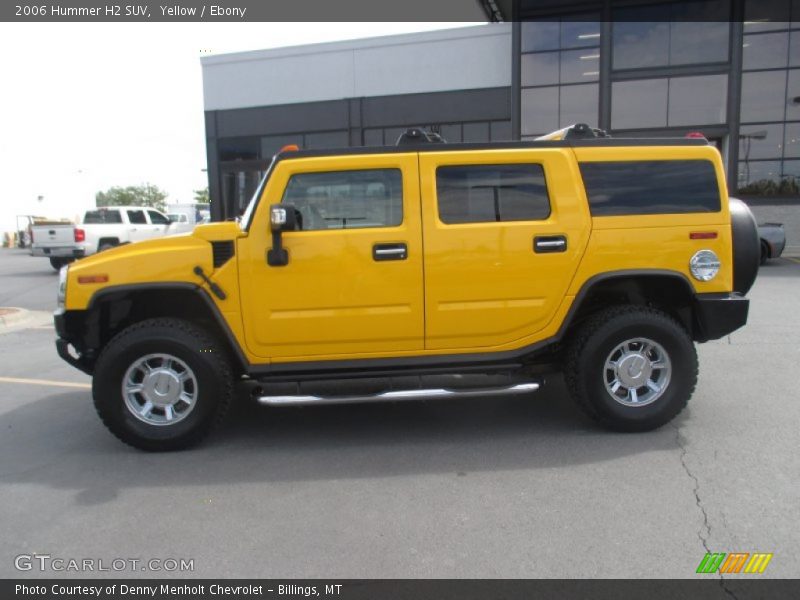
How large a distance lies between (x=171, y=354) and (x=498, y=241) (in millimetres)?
2414

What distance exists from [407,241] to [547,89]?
674 inches

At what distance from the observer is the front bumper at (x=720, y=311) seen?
14.4 feet

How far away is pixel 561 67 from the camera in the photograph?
764 inches

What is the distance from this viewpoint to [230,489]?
378cm

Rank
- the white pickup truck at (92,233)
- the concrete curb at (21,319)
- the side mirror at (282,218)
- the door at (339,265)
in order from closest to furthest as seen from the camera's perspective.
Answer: the side mirror at (282,218) < the door at (339,265) < the concrete curb at (21,319) < the white pickup truck at (92,233)

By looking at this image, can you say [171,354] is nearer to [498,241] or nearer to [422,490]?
[422,490]

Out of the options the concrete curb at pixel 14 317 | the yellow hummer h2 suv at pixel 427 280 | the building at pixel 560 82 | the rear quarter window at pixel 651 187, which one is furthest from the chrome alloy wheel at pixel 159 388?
the building at pixel 560 82

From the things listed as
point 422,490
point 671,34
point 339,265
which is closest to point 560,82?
point 671,34

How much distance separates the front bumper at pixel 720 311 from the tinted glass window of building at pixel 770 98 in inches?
673

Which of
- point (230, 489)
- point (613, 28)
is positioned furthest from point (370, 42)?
point (230, 489)

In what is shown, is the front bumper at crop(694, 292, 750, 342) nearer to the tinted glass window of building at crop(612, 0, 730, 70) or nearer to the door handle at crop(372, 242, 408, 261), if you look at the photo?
the door handle at crop(372, 242, 408, 261)

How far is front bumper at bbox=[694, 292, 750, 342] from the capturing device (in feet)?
14.4

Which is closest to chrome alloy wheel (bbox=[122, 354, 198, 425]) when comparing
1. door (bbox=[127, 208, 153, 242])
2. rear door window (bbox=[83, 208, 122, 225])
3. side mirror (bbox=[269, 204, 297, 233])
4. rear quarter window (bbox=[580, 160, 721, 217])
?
side mirror (bbox=[269, 204, 297, 233])

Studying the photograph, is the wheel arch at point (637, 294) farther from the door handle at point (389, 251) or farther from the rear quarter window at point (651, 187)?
the door handle at point (389, 251)
